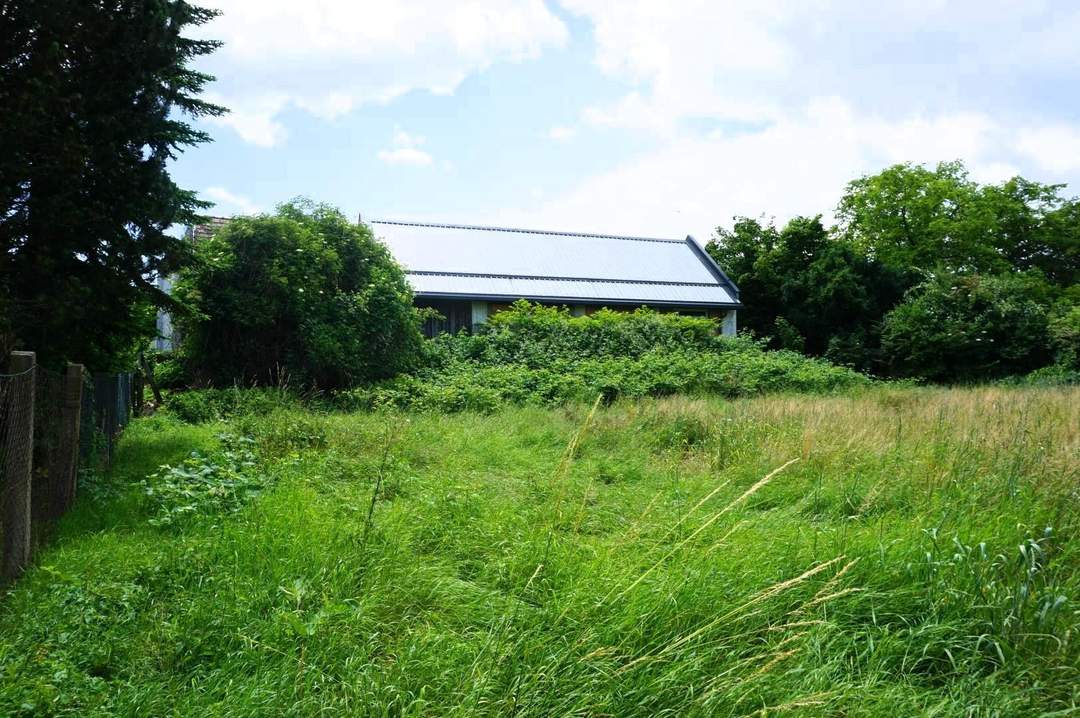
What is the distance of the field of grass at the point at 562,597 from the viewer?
3.03 meters

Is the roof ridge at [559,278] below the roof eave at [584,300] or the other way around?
the other way around

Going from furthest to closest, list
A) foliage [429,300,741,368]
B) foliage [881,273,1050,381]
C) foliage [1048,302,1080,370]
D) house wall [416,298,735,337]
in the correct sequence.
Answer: house wall [416,298,735,337] → foliage [881,273,1050,381] → foliage [1048,302,1080,370] → foliage [429,300,741,368]

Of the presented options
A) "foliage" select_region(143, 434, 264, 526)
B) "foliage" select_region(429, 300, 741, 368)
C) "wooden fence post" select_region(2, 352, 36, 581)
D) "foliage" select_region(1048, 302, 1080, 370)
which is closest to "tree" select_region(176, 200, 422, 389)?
"foliage" select_region(429, 300, 741, 368)

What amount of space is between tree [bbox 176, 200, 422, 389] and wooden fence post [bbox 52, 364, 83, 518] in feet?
28.5

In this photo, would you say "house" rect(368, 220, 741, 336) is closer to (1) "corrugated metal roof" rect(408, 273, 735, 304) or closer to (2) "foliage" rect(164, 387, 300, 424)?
(1) "corrugated metal roof" rect(408, 273, 735, 304)

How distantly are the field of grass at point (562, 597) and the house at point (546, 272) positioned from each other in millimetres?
18326

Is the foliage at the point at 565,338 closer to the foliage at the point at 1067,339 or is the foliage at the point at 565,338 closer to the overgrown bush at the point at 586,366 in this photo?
the overgrown bush at the point at 586,366

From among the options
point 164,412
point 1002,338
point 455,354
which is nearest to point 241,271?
point 164,412

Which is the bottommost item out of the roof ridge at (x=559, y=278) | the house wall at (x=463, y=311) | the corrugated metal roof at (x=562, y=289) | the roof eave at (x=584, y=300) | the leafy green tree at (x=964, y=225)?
the house wall at (x=463, y=311)

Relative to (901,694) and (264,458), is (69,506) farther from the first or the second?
(901,694)

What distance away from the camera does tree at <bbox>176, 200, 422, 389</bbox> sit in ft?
48.8

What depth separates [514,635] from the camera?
336 cm

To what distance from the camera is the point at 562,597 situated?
3793mm

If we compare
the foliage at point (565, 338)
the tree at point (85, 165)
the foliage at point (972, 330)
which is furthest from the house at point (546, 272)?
the tree at point (85, 165)
